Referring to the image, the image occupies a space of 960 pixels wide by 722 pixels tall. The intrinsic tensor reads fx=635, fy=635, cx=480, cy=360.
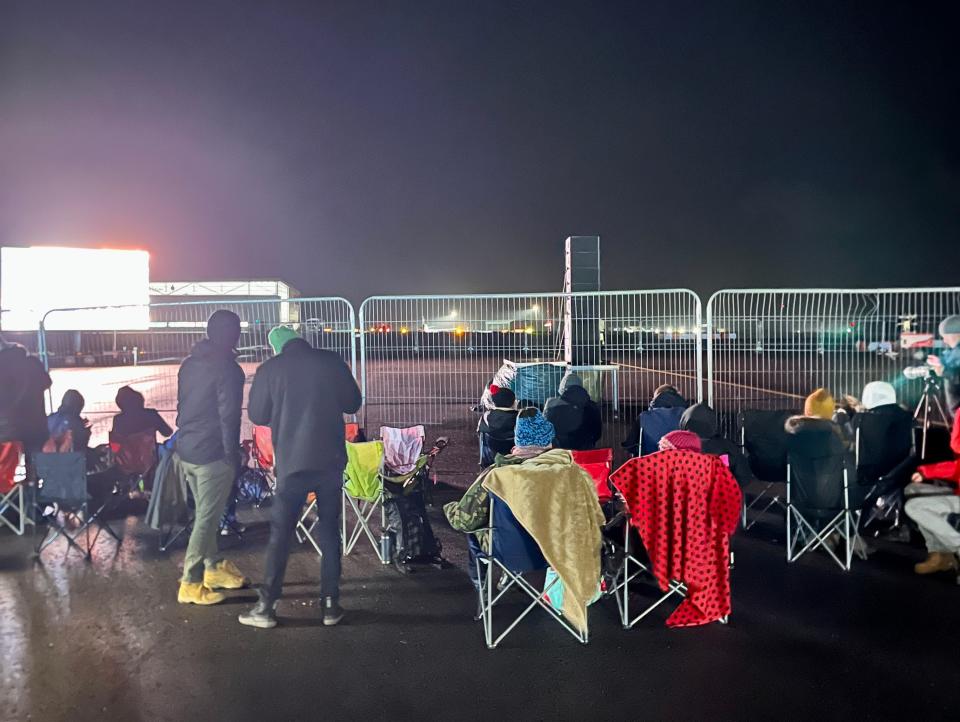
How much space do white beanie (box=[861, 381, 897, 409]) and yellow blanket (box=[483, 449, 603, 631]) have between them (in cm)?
356

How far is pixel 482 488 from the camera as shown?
365 centimetres

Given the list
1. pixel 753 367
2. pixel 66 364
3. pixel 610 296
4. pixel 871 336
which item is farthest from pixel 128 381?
pixel 871 336

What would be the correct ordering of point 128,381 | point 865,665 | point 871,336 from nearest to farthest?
point 865,665 < point 871,336 < point 128,381

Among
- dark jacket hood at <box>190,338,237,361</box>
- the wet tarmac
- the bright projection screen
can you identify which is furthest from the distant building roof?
the wet tarmac

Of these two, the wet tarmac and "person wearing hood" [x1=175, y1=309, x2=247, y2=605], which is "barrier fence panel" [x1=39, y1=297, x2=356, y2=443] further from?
the wet tarmac

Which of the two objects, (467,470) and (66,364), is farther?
(66,364)

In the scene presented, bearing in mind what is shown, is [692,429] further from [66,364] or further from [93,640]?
[66,364]

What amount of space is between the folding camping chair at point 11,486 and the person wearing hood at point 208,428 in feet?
7.88

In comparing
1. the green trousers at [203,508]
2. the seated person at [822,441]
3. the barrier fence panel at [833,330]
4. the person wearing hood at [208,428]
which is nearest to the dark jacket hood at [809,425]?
the seated person at [822,441]

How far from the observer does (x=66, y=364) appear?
22578 millimetres

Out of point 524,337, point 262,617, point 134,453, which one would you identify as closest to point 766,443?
point 524,337

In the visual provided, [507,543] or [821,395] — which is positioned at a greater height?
[821,395]

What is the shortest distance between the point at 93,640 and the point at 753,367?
7.23 metres

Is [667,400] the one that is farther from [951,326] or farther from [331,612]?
[331,612]
